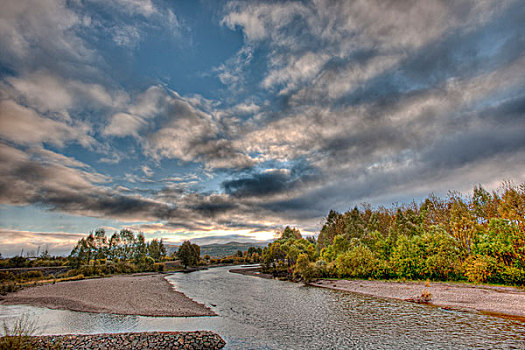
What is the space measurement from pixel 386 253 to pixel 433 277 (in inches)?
442

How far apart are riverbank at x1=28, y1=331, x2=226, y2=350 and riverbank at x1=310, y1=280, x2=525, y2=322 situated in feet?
86.3

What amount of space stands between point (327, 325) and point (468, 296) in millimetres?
20755

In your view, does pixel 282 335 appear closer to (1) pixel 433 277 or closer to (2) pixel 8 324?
(2) pixel 8 324

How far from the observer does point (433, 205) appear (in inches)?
3329

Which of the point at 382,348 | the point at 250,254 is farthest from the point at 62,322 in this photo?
the point at 250,254

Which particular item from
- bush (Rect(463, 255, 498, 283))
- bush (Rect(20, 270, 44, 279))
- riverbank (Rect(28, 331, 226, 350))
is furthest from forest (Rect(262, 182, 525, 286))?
bush (Rect(20, 270, 44, 279))

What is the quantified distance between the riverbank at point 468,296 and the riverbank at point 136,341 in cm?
2630

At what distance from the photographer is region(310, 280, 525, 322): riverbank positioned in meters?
24.1

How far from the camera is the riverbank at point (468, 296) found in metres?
24.1

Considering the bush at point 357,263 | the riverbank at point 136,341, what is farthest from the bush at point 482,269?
the riverbank at point 136,341

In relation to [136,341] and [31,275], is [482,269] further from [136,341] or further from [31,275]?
[31,275]

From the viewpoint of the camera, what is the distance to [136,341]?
56.1 feet

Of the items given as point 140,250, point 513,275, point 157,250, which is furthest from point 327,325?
point 157,250

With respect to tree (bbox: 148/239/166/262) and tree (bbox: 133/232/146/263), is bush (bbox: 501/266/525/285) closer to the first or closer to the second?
tree (bbox: 133/232/146/263)
